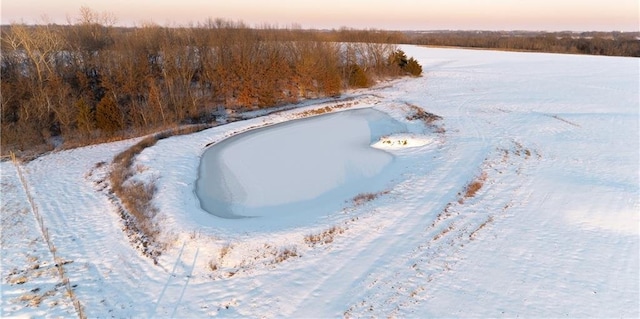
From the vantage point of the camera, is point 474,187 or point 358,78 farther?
point 358,78

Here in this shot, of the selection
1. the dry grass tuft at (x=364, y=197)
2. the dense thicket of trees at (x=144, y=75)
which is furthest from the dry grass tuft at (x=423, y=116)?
the dry grass tuft at (x=364, y=197)

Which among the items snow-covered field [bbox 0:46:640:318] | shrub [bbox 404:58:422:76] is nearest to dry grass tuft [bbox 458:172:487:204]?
snow-covered field [bbox 0:46:640:318]

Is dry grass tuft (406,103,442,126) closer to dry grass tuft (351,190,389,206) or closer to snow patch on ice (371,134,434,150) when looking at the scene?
snow patch on ice (371,134,434,150)

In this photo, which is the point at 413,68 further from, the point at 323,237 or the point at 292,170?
the point at 323,237

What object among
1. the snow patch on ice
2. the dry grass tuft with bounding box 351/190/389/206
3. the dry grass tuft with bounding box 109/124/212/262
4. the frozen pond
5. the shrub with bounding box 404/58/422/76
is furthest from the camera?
the shrub with bounding box 404/58/422/76

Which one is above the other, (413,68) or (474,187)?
(413,68)

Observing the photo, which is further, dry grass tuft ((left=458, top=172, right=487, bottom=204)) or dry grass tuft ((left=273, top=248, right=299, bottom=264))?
dry grass tuft ((left=458, top=172, right=487, bottom=204))

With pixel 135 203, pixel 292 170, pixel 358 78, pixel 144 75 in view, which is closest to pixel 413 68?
pixel 358 78

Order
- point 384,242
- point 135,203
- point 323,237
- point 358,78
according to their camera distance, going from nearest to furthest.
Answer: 1. point 384,242
2. point 323,237
3. point 135,203
4. point 358,78
